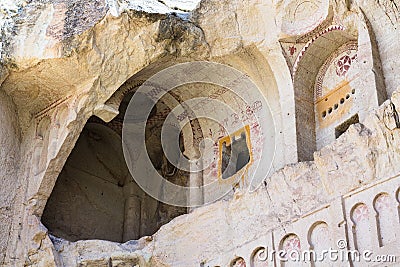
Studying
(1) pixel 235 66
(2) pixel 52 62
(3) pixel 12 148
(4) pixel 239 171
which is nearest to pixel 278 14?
(1) pixel 235 66

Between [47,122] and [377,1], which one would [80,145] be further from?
[377,1]

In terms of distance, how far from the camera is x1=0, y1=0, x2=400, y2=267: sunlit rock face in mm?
8859

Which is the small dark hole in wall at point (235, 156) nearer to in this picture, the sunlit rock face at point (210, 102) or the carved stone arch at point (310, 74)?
the sunlit rock face at point (210, 102)

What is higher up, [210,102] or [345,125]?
[210,102]

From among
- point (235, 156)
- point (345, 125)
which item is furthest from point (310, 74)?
point (235, 156)

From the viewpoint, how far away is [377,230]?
7695 millimetres

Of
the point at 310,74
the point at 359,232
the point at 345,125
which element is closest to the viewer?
the point at 359,232

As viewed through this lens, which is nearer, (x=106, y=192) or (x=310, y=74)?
(x=310, y=74)

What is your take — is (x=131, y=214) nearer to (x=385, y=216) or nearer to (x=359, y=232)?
(x=359, y=232)

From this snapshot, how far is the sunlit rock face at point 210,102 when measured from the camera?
29.1 feet

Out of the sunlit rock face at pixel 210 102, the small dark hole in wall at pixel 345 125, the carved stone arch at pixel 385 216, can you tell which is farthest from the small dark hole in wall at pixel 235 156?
the carved stone arch at pixel 385 216

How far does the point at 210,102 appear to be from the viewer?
10953 mm

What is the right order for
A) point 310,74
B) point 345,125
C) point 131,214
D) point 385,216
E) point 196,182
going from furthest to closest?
point 131,214, point 196,182, point 310,74, point 345,125, point 385,216

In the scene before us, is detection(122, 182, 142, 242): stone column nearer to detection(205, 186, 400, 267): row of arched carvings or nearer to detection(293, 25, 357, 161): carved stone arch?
detection(293, 25, 357, 161): carved stone arch
